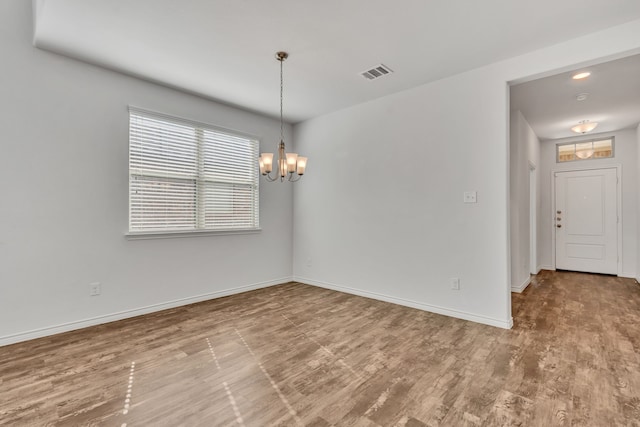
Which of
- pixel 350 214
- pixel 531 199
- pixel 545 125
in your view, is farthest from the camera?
pixel 531 199

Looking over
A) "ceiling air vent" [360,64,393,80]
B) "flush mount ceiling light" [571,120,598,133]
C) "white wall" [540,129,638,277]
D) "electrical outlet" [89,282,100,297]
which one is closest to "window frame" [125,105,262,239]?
"electrical outlet" [89,282,100,297]

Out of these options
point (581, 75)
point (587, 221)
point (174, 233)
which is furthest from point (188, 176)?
point (587, 221)

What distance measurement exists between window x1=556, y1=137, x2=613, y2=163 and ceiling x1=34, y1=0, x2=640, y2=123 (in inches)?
180

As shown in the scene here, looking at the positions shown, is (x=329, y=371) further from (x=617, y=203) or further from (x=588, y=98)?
(x=617, y=203)

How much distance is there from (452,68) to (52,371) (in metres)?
4.60

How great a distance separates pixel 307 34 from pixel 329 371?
2841 mm

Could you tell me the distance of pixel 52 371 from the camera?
2.29 m

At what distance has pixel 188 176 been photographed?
3973 mm

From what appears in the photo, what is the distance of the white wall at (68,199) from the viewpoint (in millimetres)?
2789

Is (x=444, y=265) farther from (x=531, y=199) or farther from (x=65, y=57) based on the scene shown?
(x=65, y=57)

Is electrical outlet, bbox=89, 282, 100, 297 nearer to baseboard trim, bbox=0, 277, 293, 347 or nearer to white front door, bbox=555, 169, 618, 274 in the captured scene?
baseboard trim, bbox=0, 277, 293, 347

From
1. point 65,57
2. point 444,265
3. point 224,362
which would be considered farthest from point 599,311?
point 65,57

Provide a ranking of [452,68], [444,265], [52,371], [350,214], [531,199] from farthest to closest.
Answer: [531,199] < [350,214] < [444,265] < [452,68] < [52,371]

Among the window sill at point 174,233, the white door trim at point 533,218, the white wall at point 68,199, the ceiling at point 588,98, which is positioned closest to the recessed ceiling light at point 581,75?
the ceiling at point 588,98
